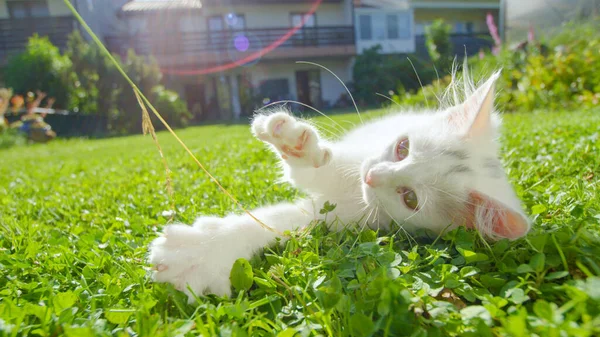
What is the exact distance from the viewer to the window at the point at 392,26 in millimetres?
21938

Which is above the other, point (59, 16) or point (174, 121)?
point (59, 16)

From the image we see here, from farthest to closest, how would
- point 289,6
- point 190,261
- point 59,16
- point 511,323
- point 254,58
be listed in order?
point 289,6 → point 254,58 → point 59,16 → point 190,261 → point 511,323

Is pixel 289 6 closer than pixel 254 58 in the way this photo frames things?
No

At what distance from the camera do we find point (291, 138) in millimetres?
1560

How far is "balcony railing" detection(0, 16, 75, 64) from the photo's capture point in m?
17.5

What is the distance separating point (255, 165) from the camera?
3486 mm

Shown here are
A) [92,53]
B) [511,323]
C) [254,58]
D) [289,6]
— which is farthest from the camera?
[289,6]

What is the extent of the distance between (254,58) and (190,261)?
757 inches

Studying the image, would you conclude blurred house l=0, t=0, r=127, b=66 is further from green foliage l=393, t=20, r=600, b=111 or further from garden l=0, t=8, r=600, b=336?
garden l=0, t=8, r=600, b=336

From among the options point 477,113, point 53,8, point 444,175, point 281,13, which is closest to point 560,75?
point 477,113

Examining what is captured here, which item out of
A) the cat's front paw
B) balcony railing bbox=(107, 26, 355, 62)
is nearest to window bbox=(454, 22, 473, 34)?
balcony railing bbox=(107, 26, 355, 62)

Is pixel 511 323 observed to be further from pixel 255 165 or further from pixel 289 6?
pixel 289 6

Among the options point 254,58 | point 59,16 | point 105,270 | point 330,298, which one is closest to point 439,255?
point 330,298

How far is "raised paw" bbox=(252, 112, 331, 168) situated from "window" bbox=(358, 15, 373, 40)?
70.6 ft
